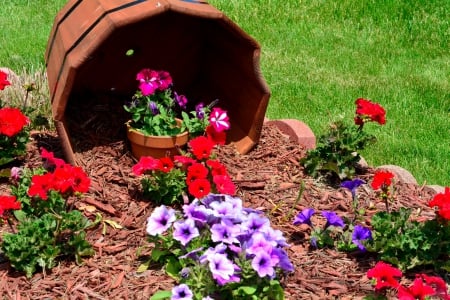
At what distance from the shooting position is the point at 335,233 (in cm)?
369

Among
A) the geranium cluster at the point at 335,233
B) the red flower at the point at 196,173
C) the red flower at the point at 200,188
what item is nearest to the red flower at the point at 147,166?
the red flower at the point at 196,173

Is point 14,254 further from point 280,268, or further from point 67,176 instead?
point 280,268

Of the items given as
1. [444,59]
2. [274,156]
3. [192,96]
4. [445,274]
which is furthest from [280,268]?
[444,59]

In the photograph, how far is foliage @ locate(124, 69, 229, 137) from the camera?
4.05 meters

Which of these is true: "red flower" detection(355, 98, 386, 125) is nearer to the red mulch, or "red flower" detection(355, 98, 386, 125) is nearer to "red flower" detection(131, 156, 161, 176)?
the red mulch

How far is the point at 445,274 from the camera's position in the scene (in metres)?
3.47

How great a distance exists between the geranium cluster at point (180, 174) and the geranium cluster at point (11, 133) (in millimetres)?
773

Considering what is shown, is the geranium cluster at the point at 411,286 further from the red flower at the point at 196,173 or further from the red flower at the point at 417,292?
the red flower at the point at 196,173

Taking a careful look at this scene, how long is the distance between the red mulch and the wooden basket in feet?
0.66

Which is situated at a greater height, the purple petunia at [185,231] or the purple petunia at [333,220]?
the purple petunia at [185,231]

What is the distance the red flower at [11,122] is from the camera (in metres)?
3.96

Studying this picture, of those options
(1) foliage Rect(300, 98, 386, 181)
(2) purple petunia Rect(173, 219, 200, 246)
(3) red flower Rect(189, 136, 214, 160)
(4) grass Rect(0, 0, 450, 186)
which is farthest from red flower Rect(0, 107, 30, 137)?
(4) grass Rect(0, 0, 450, 186)

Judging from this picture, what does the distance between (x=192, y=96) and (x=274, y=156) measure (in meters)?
0.77

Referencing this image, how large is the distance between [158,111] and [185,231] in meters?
1.19
